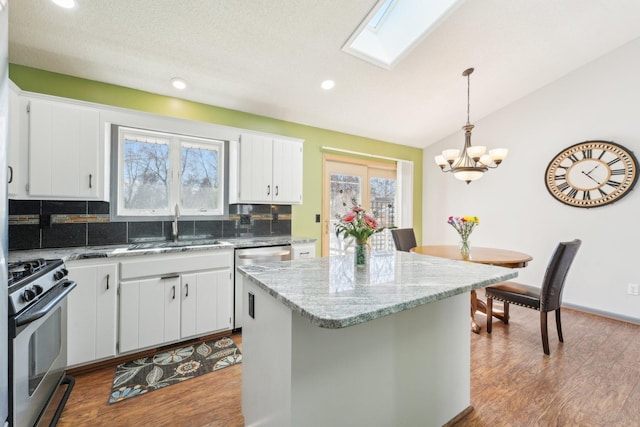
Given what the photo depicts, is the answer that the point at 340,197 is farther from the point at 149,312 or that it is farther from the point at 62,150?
the point at 62,150

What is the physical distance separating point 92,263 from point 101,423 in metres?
1.09

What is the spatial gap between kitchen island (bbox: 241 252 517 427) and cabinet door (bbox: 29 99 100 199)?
193 centimetres

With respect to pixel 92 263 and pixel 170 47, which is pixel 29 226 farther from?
pixel 170 47

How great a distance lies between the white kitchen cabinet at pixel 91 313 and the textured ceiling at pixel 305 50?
1.78 meters

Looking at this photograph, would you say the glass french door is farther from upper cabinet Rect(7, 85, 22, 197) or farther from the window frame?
upper cabinet Rect(7, 85, 22, 197)

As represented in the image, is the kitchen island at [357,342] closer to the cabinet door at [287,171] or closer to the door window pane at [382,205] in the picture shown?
the cabinet door at [287,171]

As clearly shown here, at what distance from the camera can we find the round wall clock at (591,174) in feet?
10.1

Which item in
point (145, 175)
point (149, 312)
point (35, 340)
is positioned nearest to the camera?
point (35, 340)

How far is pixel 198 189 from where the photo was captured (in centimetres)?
303

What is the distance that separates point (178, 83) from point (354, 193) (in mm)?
2798

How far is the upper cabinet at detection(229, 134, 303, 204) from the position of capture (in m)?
3.00

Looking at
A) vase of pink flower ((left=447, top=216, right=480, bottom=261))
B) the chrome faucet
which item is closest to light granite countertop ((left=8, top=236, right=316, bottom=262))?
the chrome faucet

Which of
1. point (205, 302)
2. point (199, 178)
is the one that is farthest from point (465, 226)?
point (199, 178)

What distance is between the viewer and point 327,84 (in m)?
3.00
